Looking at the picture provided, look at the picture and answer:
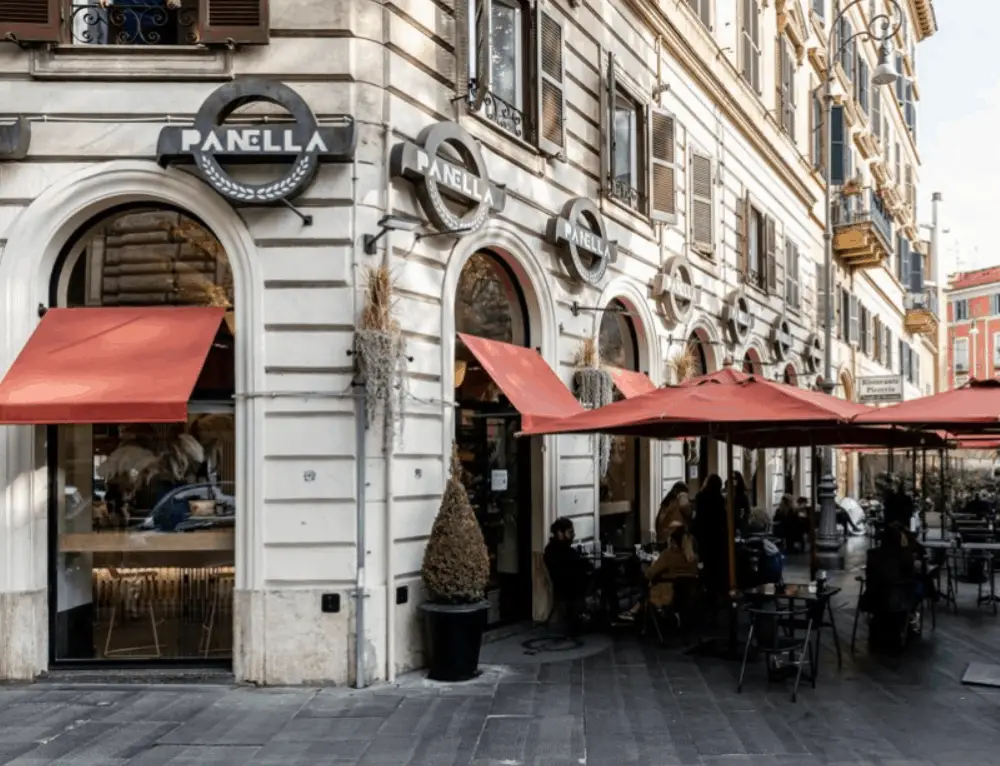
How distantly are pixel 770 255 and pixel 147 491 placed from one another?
56.2 feet

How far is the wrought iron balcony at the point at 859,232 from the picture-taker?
29.9 metres

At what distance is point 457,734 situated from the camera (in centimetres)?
767

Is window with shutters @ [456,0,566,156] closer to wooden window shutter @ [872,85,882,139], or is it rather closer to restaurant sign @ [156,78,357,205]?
restaurant sign @ [156,78,357,205]

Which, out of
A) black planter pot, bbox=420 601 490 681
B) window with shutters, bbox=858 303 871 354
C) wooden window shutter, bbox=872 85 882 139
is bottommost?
black planter pot, bbox=420 601 490 681

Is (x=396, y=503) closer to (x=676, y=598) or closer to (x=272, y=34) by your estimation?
(x=676, y=598)

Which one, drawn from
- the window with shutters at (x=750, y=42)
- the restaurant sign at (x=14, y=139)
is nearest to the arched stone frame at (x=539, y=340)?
the restaurant sign at (x=14, y=139)

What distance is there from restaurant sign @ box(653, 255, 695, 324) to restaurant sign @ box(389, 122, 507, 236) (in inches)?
217

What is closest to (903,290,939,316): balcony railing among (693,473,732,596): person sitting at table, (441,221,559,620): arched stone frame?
(693,473,732,596): person sitting at table

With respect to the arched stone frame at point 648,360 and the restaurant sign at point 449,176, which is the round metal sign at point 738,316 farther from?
the restaurant sign at point 449,176

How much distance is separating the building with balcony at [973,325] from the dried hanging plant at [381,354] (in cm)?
7115

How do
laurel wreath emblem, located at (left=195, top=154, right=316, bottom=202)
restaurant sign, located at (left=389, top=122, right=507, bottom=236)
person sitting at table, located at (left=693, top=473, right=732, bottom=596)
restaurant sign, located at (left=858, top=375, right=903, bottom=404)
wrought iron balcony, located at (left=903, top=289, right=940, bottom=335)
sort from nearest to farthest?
laurel wreath emblem, located at (left=195, top=154, right=316, bottom=202) < restaurant sign, located at (left=389, top=122, right=507, bottom=236) < person sitting at table, located at (left=693, top=473, right=732, bottom=596) < restaurant sign, located at (left=858, top=375, right=903, bottom=404) < wrought iron balcony, located at (left=903, top=289, right=940, bottom=335)

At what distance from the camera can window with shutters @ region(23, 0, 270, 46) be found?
931 centimetres

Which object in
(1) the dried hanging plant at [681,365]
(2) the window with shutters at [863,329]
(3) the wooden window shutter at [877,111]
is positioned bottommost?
(1) the dried hanging plant at [681,365]

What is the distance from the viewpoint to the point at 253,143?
918cm
